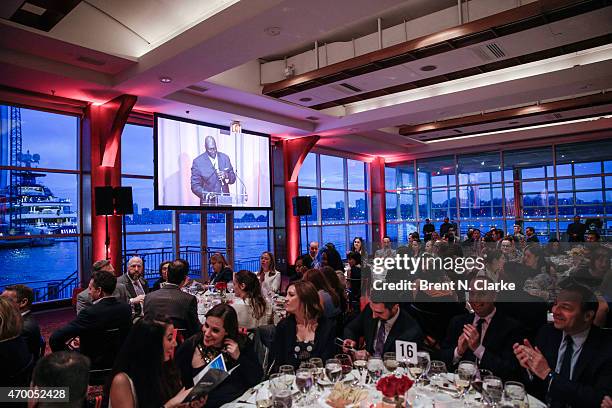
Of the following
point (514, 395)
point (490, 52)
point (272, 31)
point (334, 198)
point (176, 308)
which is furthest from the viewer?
point (334, 198)

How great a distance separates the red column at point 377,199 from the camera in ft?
49.4

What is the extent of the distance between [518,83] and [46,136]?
870 cm

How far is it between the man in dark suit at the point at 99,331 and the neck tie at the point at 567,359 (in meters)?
3.23

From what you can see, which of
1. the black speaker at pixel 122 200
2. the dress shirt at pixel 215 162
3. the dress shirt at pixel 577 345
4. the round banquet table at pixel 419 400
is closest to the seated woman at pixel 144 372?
the round banquet table at pixel 419 400

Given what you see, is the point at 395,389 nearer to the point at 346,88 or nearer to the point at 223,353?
the point at 223,353

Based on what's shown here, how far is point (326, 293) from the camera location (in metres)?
4.08

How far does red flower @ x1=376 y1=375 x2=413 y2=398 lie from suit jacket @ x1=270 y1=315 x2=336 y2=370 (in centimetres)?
107

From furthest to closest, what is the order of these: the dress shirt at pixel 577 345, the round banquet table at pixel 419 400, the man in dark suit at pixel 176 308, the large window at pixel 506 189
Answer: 1. the large window at pixel 506 189
2. the man in dark suit at pixel 176 308
3. the dress shirt at pixel 577 345
4. the round banquet table at pixel 419 400

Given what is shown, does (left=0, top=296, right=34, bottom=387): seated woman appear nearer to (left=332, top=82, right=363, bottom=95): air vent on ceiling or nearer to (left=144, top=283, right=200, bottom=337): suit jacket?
(left=144, top=283, right=200, bottom=337): suit jacket

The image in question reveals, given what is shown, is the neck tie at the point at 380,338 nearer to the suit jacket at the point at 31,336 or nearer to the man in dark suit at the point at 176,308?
the man in dark suit at the point at 176,308

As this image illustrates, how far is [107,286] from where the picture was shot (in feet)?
12.1

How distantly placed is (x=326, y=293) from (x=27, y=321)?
2558 millimetres

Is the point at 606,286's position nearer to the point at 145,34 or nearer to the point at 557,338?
the point at 557,338

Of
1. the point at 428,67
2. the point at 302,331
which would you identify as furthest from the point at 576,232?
the point at 302,331
